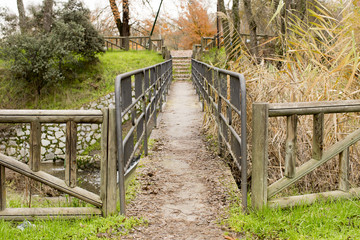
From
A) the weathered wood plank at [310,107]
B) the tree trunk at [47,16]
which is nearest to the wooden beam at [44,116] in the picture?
the weathered wood plank at [310,107]

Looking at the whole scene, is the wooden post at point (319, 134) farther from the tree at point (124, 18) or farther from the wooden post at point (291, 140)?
the tree at point (124, 18)

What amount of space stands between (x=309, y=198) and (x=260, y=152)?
0.66m

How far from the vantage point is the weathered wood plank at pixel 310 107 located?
3.19 m

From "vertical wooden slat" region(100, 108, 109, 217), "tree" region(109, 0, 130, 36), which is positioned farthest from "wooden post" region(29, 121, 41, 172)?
"tree" region(109, 0, 130, 36)

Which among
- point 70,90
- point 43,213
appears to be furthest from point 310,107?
point 70,90

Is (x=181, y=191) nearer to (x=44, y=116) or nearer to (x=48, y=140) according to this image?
(x=44, y=116)

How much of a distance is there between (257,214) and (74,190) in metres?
1.57

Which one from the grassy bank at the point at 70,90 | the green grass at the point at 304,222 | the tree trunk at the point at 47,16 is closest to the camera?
the green grass at the point at 304,222

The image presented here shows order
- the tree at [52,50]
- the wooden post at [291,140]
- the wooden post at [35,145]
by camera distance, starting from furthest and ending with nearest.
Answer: the tree at [52,50] < the wooden post at [291,140] < the wooden post at [35,145]

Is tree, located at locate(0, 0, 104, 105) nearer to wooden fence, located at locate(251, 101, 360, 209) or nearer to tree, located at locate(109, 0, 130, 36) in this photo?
tree, located at locate(109, 0, 130, 36)

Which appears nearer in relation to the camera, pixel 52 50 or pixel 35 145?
pixel 35 145

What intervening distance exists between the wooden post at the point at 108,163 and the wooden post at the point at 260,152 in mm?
1201

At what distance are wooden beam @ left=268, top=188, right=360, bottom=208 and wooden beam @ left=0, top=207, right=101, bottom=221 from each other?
5.25 ft

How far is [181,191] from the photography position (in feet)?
13.8
